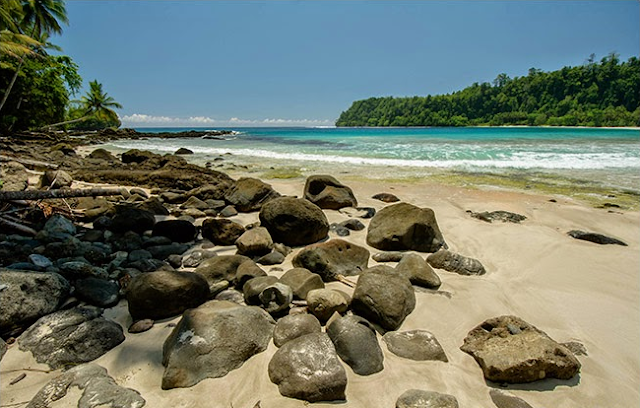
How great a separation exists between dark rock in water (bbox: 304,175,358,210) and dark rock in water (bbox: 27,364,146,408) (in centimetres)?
501

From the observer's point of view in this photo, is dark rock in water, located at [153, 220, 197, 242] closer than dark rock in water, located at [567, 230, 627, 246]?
Yes

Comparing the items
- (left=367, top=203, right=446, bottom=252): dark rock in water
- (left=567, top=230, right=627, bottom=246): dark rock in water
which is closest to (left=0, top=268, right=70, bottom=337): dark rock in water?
(left=367, top=203, right=446, bottom=252): dark rock in water

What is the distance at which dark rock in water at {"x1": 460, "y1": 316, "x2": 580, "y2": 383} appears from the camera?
213cm

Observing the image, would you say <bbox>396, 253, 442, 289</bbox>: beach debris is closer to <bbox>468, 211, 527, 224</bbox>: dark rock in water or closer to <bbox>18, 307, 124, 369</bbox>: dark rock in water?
<bbox>18, 307, 124, 369</bbox>: dark rock in water

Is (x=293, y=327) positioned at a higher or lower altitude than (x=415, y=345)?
higher

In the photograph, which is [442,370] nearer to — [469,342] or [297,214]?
[469,342]

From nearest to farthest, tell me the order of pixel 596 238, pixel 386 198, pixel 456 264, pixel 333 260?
1. pixel 333 260
2. pixel 456 264
3. pixel 596 238
4. pixel 386 198

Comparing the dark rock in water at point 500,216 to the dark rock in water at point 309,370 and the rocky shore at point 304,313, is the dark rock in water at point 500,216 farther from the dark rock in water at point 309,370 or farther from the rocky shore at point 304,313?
the dark rock in water at point 309,370

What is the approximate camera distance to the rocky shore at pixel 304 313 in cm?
207

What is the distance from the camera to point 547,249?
4.61 m

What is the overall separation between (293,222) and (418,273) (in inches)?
78.3

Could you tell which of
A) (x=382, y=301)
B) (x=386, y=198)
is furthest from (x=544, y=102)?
(x=382, y=301)

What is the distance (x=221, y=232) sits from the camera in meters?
4.63

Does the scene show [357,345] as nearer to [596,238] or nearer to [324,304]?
[324,304]
